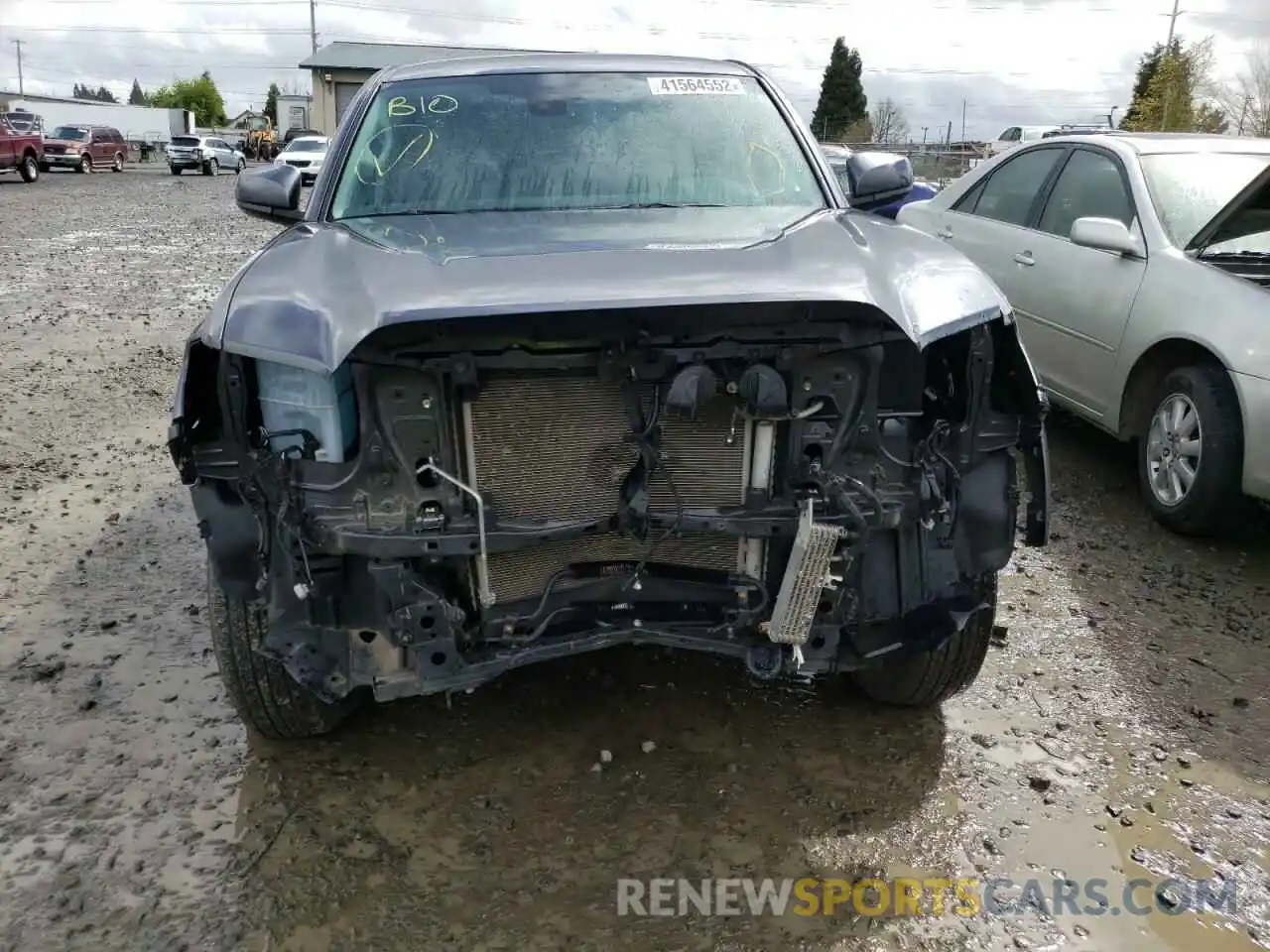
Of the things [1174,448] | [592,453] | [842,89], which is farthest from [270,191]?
[842,89]

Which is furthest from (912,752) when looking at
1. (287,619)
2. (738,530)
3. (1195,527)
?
(1195,527)

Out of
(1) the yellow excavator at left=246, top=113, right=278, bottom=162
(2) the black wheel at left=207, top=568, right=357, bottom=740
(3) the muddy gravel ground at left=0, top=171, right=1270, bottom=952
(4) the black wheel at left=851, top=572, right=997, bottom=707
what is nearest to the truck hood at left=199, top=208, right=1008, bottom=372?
(2) the black wheel at left=207, top=568, right=357, bottom=740

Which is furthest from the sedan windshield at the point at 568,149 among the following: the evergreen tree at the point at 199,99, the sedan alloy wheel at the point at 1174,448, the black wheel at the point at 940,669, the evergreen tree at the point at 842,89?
the evergreen tree at the point at 199,99

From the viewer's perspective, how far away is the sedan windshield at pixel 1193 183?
15.5 feet

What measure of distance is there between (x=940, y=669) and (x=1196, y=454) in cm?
203

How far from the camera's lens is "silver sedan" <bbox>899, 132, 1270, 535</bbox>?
412cm

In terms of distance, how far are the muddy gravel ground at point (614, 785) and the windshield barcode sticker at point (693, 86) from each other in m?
2.04

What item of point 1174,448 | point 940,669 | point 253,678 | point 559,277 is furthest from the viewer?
point 1174,448

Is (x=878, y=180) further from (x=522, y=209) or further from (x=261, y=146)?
(x=261, y=146)

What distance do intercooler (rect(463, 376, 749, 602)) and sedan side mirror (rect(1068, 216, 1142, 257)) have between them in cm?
291

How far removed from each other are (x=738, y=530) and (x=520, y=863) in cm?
94

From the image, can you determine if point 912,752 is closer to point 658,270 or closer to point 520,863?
point 520,863

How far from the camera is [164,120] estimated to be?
2628 inches

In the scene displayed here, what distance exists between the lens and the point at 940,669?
296 cm
